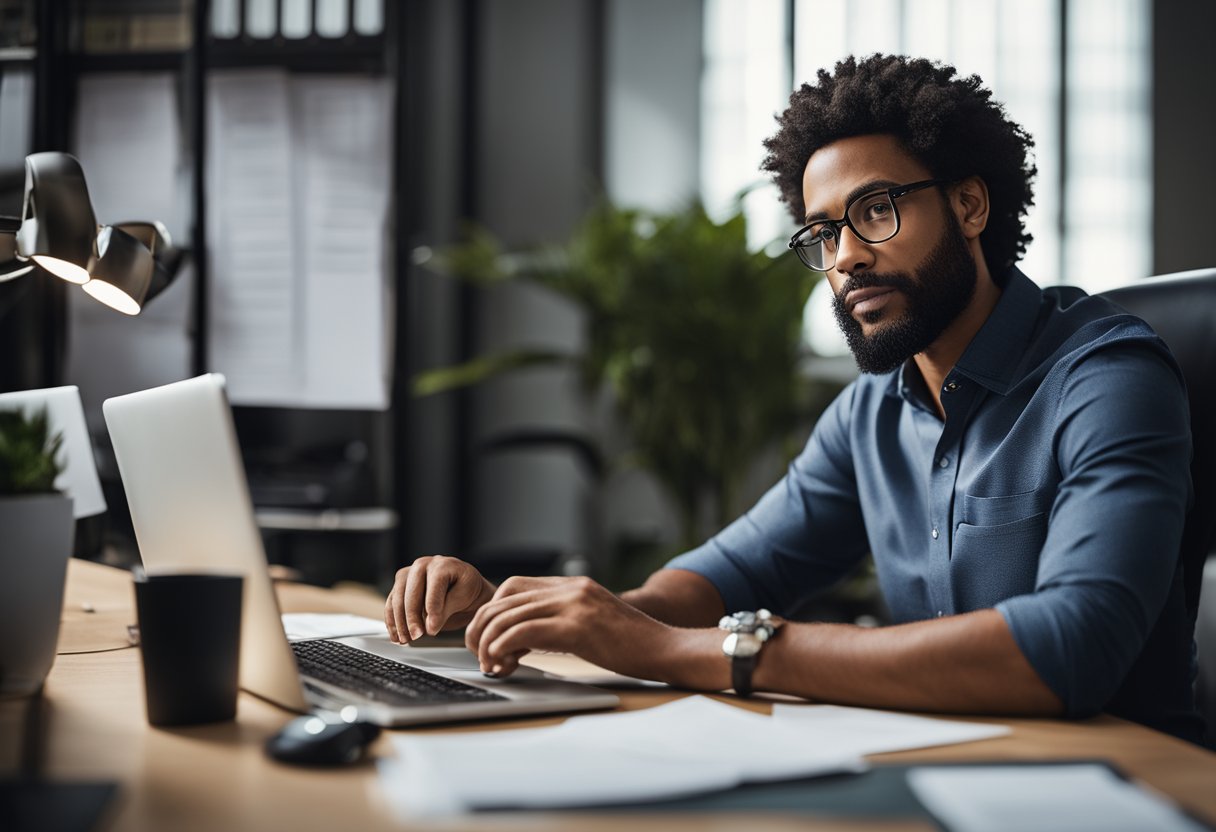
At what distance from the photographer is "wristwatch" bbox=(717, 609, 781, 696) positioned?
93cm

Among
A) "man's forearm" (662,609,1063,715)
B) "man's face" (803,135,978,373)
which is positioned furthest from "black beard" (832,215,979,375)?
"man's forearm" (662,609,1063,715)

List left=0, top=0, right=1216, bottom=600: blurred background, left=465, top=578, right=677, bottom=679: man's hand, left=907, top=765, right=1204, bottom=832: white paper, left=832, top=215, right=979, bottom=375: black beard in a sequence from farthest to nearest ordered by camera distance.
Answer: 1. left=0, top=0, right=1216, bottom=600: blurred background
2. left=832, top=215, right=979, bottom=375: black beard
3. left=465, top=578, right=677, bottom=679: man's hand
4. left=907, top=765, right=1204, bottom=832: white paper

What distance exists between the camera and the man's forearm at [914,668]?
872 millimetres

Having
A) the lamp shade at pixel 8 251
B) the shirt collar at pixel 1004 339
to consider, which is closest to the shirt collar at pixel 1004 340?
the shirt collar at pixel 1004 339

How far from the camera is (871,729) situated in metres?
0.82

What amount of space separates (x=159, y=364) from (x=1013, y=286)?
7.52 feet

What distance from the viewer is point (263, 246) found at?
9.91 feet

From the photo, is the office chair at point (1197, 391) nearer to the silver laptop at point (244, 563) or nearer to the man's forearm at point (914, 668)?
the man's forearm at point (914, 668)

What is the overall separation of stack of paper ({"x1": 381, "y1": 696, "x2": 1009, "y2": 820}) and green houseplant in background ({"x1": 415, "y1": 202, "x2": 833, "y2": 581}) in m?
2.55

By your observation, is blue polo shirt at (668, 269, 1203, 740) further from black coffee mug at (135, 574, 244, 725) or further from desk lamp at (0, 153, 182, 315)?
desk lamp at (0, 153, 182, 315)

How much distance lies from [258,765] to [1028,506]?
0.82 metres

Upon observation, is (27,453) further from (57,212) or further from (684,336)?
(684,336)

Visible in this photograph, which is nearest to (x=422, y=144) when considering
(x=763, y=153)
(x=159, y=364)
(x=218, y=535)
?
(x=159, y=364)

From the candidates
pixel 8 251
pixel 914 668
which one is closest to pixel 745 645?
pixel 914 668
